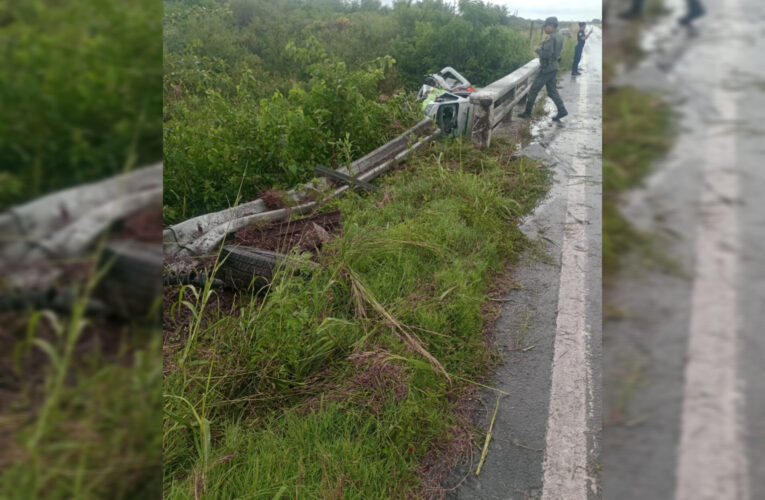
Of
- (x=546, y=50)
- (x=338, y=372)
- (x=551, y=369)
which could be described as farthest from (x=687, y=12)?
(x=546, y=50)

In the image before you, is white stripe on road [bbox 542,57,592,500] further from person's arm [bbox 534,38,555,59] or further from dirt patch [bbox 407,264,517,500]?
person's arm [bbox 534,38,555,59]

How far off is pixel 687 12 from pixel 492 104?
19.5 ft

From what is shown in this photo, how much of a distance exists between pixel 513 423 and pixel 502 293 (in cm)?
123

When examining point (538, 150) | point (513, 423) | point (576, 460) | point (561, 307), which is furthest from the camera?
point (538, 150)

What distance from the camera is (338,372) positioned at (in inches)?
107

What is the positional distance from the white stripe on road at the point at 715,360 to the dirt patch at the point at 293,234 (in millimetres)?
3299

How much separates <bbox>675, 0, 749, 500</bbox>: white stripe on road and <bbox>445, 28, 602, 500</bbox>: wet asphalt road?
0.64 m

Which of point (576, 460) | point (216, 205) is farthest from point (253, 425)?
point (216, 205)

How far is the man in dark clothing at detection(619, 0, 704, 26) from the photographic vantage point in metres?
0.46

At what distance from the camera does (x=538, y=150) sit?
21.5ft

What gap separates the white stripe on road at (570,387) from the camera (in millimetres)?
2229

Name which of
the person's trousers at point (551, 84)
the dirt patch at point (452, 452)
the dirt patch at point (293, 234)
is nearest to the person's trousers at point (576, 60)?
the person's trousers at point (551, 84)

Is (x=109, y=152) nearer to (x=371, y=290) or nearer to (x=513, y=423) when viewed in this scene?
(x=513, y=423)

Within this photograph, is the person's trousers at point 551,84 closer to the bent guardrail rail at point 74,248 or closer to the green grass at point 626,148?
the green grass at point 626,148
